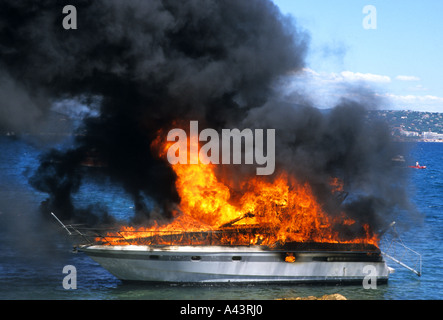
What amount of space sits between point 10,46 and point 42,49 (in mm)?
2343

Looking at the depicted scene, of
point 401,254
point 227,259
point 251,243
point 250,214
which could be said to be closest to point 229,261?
point 227,259

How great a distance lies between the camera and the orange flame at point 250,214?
3972 centimetres

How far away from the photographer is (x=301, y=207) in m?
41.3

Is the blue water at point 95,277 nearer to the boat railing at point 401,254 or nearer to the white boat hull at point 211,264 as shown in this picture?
the white boat hull at point 211,264

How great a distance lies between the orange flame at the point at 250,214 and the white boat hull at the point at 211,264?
1.02 meters

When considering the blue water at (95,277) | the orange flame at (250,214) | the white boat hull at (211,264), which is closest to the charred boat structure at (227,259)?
the white boat hull at (211,264)

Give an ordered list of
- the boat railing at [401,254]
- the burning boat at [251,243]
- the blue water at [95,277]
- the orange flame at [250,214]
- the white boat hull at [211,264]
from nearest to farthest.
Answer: the blue water at [95,277], the white boat hull at [211,264], the burning boat at [251,243], the orange flame at [250,214], the boat railing at [401,254]

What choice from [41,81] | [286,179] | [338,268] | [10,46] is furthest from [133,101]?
[338,268]

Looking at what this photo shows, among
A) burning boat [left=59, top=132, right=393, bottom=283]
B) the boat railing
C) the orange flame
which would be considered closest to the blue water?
the boat railing

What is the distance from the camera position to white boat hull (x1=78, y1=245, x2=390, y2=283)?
38562 millimetres

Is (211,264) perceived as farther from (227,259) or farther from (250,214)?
(250,214)

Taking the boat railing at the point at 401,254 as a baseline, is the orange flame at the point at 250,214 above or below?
above

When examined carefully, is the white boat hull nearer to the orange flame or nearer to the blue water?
the blue water
